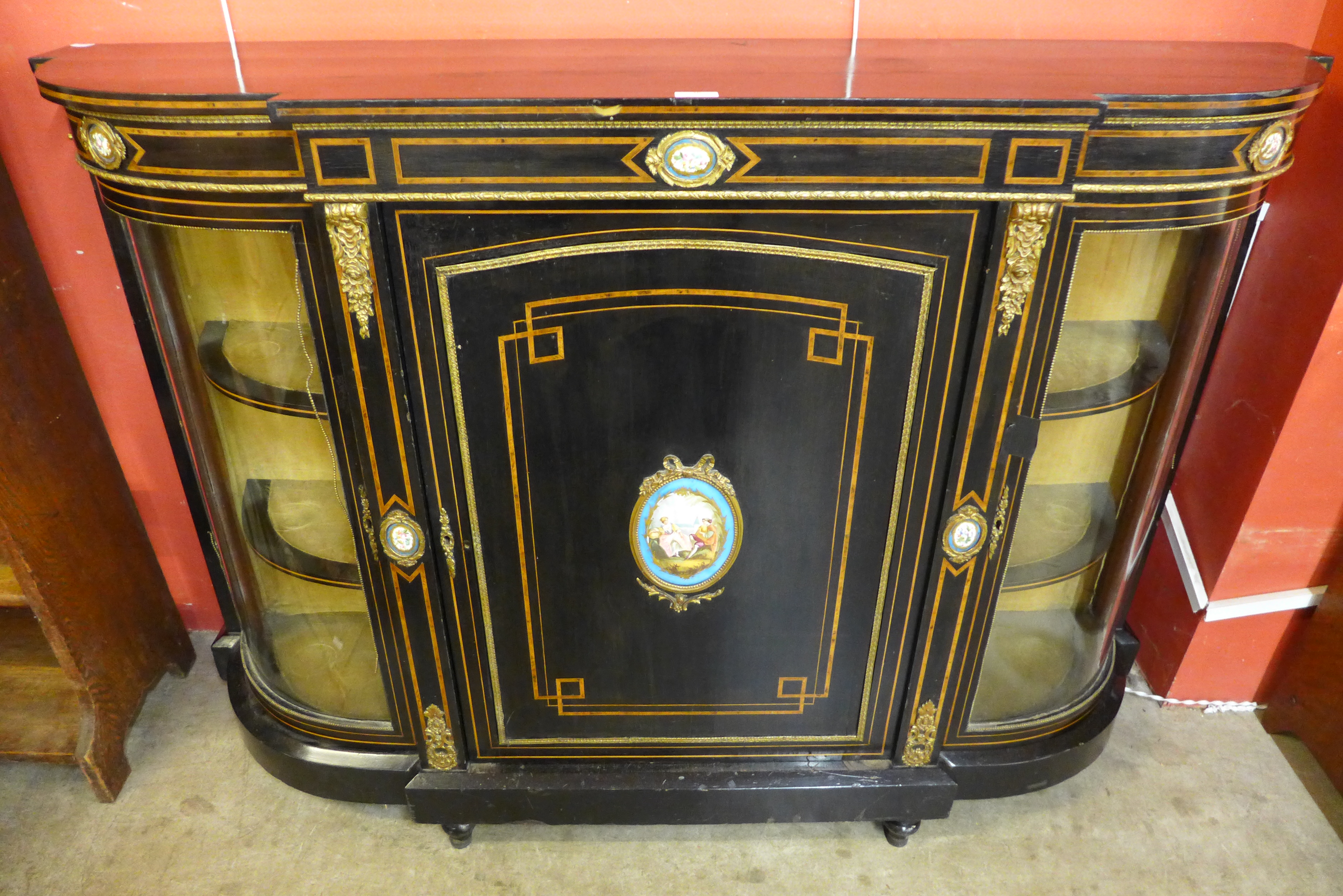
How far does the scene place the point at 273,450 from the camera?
1.43 m

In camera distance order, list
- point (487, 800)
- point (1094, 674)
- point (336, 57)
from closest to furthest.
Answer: point (336, 57), point (487, 800), point (1094, 674)

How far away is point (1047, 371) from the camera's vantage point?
1230 mm

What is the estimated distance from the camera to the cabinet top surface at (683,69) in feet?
3.53

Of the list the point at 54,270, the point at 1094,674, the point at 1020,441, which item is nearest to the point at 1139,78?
the point at 1020,441

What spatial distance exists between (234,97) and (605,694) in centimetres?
95

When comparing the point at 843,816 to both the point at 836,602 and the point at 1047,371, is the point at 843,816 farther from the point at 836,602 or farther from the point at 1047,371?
the point at 1047,371

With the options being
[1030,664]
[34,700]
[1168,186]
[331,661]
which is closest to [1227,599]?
[1030,664]

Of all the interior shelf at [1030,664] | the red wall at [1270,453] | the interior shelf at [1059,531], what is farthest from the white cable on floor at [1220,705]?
the interior shelf at [1059,531]

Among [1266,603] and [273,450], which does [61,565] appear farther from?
[1266,603]

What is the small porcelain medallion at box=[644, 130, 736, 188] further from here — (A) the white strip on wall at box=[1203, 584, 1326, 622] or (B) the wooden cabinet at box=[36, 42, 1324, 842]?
(A) the white strip on wall at box=[1203, 584, 1326, 622]

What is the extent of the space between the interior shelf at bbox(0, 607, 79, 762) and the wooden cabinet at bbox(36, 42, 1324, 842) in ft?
Answer: 1.06

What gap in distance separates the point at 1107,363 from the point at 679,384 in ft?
2.04

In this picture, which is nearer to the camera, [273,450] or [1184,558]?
[273,450]

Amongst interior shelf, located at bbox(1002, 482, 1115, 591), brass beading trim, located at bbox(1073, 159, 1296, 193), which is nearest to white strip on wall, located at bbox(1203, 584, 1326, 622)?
interior shelf, located at bbox(1002, 482, 1115, 591)
